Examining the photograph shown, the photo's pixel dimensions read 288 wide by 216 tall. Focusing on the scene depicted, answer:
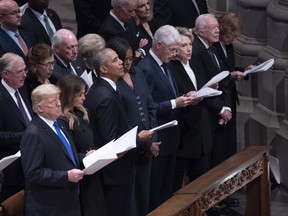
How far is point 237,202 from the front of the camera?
9938mm

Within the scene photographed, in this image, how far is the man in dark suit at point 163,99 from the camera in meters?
8.86

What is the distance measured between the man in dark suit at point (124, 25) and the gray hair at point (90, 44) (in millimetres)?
797

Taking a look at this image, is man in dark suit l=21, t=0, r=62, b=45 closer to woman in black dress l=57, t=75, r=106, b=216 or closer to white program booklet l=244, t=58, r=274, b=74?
white program booklet l=244, t=58, r=274, b=74

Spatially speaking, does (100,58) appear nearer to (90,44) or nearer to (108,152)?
(90,44)

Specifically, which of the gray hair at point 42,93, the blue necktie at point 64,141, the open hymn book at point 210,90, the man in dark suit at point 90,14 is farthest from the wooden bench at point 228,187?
the man in dark suit at point 90,14

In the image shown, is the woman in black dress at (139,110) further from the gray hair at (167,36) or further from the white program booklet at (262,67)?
the white program booklet at (262,67)

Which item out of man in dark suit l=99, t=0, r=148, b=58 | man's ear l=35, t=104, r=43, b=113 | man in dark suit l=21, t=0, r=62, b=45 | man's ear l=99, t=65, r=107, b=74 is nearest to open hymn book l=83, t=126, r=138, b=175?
man's ear l=35, t=104, r=43, b=113


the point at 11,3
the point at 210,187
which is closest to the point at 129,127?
the point at 210,187

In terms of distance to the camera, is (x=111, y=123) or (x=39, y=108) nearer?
(x=39, y=108)

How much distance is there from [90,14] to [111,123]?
3150 mm

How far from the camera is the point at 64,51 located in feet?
29.0

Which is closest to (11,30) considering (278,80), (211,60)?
(211,60)

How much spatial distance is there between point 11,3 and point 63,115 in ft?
5.79

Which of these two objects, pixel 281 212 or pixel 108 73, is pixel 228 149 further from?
pixel 108 73
